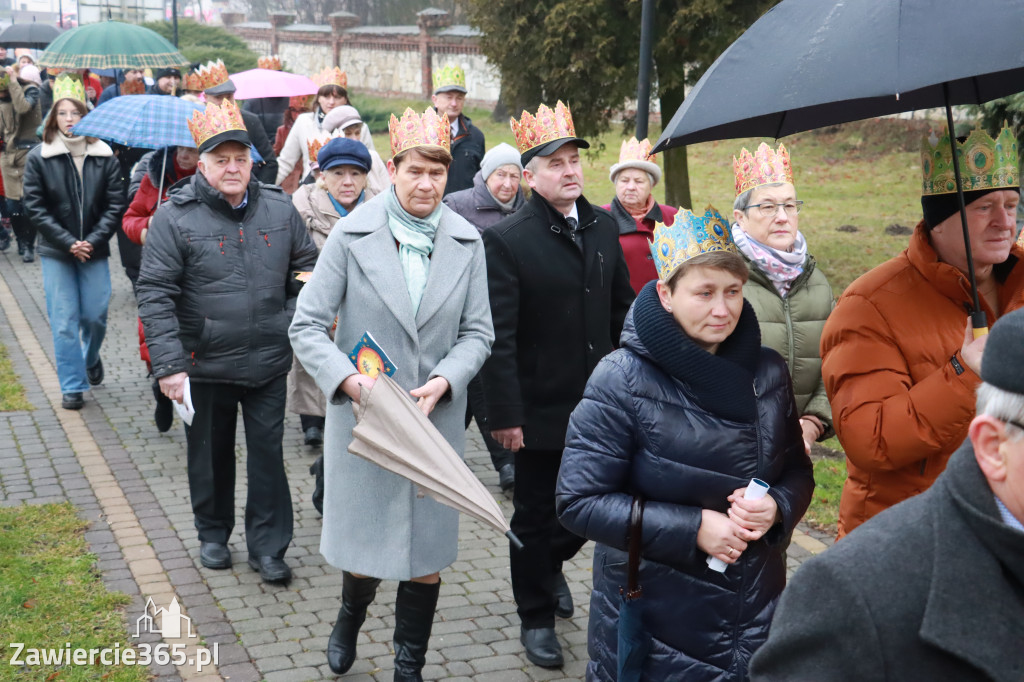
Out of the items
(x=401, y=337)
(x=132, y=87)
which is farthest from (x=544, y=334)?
(x=132, y=87)

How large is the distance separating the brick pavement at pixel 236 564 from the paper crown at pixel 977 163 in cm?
268

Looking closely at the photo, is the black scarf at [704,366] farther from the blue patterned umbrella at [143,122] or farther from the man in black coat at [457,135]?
the man in black coat at [457,135]

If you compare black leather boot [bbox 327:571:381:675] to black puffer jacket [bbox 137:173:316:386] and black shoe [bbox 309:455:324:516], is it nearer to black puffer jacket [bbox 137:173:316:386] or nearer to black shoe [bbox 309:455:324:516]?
black puffer jacket [bbox 137:173:316:386]

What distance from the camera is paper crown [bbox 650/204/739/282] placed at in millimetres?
3557

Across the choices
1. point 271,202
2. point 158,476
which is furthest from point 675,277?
point 158,476

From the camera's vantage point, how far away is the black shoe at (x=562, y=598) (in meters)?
5.76

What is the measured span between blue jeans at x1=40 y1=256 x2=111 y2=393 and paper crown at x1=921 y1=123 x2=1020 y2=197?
7101 millimetres

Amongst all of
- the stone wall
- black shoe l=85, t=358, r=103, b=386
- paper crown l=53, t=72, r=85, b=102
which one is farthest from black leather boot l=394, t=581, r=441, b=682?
the stone wall

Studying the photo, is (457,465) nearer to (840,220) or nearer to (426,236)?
(426,236)

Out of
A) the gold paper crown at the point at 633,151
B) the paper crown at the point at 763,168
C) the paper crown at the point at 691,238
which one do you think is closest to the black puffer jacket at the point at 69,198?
the gold paper crown at the point at 633,151

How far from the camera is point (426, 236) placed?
193 inches

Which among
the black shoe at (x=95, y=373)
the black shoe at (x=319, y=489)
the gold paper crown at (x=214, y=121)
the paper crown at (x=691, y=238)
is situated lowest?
the black shoe at (x=319, y=489)

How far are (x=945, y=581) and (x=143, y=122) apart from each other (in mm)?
7414

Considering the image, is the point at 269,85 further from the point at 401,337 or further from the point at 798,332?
the point at 798,332
